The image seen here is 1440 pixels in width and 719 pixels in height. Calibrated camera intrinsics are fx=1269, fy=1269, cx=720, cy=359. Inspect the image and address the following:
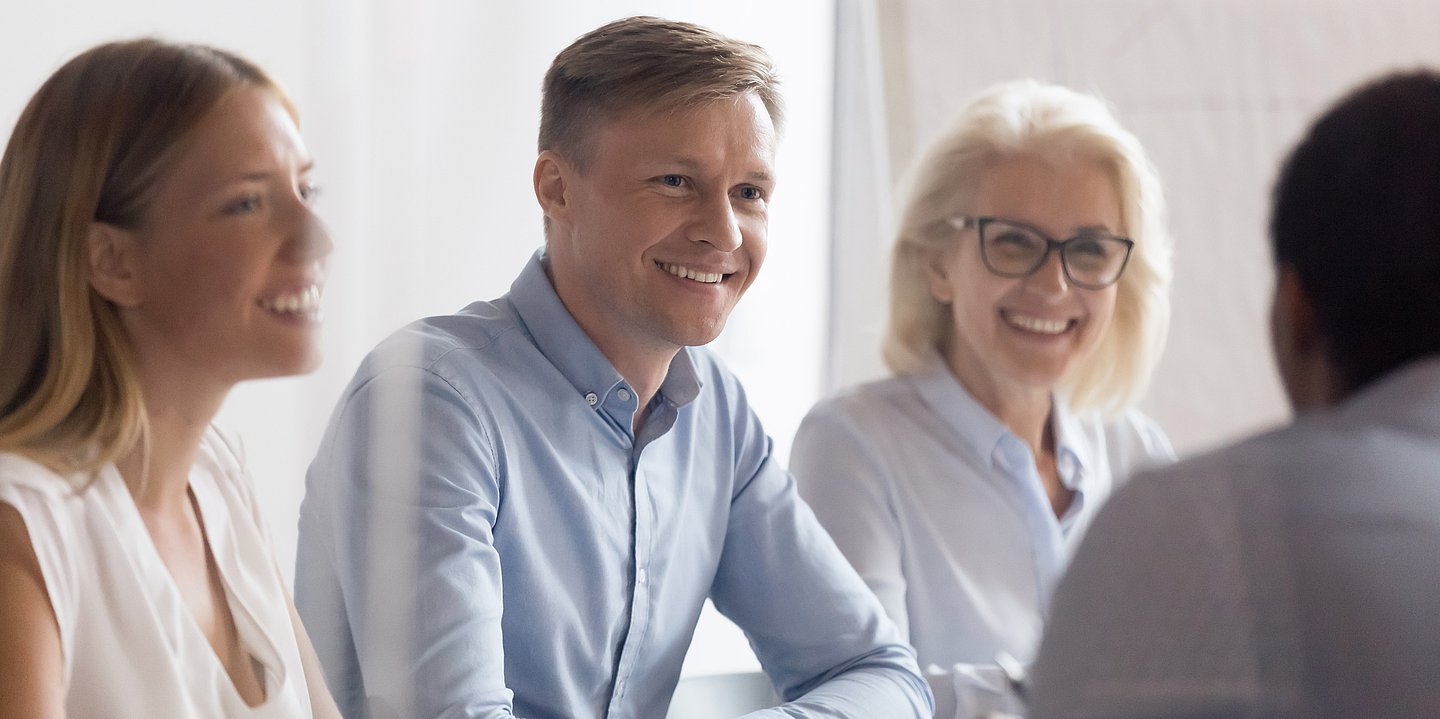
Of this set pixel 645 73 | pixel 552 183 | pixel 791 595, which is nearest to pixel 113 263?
pixel 552 183

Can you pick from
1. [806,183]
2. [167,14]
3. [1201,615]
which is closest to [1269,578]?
[1201,615]

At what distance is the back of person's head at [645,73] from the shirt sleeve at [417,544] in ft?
0.66

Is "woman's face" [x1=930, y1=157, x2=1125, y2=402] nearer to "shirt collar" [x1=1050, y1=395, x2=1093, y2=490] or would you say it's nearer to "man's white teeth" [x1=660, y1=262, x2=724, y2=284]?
"shirt collar" [x1=1050, y1=395, x2=1093, y2=490]

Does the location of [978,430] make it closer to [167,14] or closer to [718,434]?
[718,434]

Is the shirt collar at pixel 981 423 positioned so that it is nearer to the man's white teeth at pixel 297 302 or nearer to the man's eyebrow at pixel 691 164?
the man's eyebrow at pixel 691 164

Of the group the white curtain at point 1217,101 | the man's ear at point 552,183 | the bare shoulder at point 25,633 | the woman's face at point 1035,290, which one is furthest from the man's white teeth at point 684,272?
the bare shoulder at point 25,633

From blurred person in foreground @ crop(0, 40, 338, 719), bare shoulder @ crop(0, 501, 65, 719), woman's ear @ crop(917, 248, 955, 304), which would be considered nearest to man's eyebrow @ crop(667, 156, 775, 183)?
woman's ear @ crop(917, 248, 955, 304)

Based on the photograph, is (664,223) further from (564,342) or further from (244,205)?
(244,205)

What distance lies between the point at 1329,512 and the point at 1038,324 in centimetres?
33

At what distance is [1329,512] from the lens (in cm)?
41

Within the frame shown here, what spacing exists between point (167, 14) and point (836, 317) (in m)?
1.19

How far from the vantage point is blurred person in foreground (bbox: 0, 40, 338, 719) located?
0.61 m

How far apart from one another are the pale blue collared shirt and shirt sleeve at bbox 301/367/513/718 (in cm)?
30

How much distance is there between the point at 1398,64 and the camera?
0.44 metres
